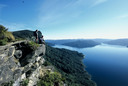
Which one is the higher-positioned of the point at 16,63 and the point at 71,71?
the point at 16,63

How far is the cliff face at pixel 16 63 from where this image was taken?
257 inches

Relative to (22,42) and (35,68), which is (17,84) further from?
(22,42)

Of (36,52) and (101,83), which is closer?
(36,52)

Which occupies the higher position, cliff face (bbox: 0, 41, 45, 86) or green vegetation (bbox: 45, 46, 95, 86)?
cliff face (bbox: 0, 41, 45, 86)

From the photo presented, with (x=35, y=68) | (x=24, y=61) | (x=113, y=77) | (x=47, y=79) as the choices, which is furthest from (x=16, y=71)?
(x=113, y=77)

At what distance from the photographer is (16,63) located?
810 cm

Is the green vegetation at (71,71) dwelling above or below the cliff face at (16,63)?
below

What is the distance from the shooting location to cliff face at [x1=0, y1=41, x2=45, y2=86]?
653 cm

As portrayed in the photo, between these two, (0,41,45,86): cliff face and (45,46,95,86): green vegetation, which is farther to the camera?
(45,46,95,86): green vegetation

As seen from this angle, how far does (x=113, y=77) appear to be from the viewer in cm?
5816

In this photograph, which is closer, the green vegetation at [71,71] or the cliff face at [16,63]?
the cliff face at [16,63]

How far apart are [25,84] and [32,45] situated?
4553 millimetres

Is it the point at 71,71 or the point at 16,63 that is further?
the point at 71,71

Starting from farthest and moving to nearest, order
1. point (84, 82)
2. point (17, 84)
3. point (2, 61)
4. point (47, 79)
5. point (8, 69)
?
point (84, 82) → point (47, 79) → point (17, 84) → point (8, 69) → point (2, 61)
